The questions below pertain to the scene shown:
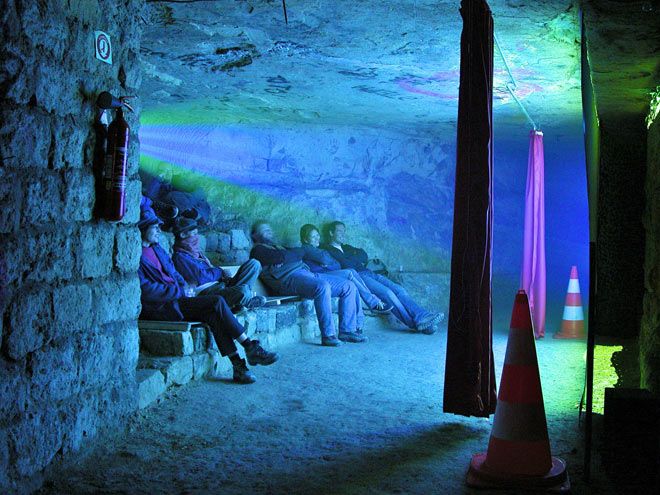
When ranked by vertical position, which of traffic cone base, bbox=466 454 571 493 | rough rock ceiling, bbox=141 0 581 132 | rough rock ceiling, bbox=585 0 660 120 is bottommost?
traffic cone base, bbox=466 454 571 493

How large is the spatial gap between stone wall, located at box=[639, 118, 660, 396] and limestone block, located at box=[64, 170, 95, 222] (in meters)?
2.78

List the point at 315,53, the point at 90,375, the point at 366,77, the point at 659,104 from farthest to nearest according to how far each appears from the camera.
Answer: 1. the point at 366,77
2. the point at 315,53
3. the point at 659,104
4. the point at 90,375

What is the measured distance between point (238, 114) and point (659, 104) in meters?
4.57

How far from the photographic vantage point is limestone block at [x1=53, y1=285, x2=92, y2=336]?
108 inches

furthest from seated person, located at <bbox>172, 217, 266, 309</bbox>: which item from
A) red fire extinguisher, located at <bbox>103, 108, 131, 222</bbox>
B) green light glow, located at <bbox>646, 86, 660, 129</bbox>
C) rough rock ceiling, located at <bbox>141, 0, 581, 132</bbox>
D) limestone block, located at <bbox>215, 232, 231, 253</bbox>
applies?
green light glow, located at <bbox>646, 86, 660, 129</bbox>

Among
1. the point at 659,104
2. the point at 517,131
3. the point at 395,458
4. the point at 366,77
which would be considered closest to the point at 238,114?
the point at 366,77

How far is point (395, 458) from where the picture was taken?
313 cm

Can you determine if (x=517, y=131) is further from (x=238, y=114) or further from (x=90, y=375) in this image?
(x=90, y=375)

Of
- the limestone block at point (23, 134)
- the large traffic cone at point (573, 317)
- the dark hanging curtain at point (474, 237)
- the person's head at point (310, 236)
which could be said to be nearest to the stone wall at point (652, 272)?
the dark hanging curtain at point (474, 237)

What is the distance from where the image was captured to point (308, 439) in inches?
135

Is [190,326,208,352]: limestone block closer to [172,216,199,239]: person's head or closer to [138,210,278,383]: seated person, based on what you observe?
[138,210,278,383]: seated person

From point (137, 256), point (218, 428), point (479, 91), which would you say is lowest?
point (218, 428)

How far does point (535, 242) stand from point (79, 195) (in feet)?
16.3

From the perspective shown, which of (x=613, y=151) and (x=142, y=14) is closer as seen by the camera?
(x=142, y=14)
